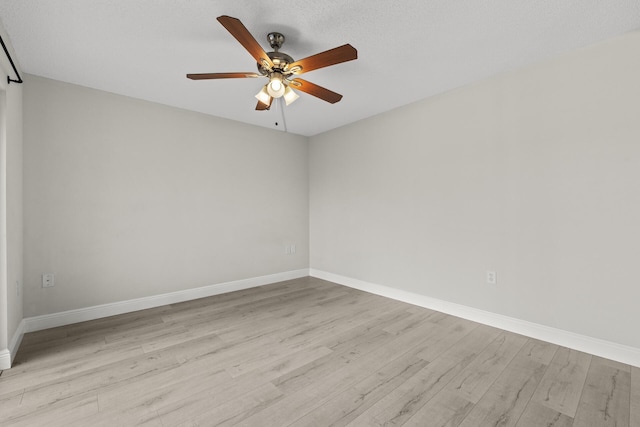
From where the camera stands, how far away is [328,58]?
181cm

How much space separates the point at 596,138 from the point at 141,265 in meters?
4.35

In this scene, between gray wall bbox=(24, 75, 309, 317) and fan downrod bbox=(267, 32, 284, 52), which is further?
gray wall bbox=(24, 75, 309, 317)

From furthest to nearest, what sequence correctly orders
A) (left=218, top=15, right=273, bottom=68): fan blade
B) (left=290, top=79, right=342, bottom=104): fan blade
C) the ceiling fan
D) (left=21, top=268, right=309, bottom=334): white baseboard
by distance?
(left=21, top=268, right=309, bottom=334): white baseboard → (left=290, top=79, right=342, bottom=104): fan blade → the ceiling fan → (left=218, top=15, right=273, bottom=68): fan blade

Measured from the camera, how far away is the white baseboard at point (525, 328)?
208cm

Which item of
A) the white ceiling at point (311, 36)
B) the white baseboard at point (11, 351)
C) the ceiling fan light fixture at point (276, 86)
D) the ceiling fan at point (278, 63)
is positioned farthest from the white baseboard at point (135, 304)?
the ceiling fan light fixture at point (276, 86)

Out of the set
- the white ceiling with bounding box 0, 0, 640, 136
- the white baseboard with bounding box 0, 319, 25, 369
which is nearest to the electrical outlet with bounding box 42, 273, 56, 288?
the white baseboard with bounding box 0, 319, 25, 369

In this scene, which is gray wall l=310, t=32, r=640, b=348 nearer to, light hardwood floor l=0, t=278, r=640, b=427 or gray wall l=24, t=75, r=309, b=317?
light hardwood floor l=0, t=278, r=640, b=427

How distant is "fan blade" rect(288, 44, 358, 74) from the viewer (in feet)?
5.57

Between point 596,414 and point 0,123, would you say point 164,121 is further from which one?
point 596,414

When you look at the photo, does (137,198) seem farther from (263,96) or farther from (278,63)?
(278,63)

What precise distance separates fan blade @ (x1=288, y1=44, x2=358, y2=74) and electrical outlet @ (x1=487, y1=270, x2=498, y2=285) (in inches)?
90.0

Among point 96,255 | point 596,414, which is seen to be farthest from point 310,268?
point 596,414

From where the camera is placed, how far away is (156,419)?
59.6 inches

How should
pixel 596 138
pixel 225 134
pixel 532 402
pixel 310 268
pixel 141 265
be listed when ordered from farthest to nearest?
pixel 310 268
pixel 225 134
pixel 141 265
pixel 596 138
pixel 532 402
